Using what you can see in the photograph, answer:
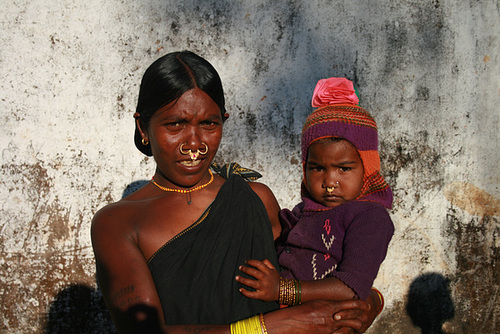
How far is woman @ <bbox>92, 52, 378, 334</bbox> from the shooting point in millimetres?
1929

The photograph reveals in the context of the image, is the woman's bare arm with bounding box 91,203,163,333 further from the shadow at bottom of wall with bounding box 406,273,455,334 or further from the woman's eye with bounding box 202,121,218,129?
the shadow at bottom of wall with bounding box 406,273,455,334

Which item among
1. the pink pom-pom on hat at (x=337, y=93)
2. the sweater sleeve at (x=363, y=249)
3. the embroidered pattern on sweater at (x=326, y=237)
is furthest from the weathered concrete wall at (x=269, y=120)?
the sweater sleeve at (x=363, y=249)

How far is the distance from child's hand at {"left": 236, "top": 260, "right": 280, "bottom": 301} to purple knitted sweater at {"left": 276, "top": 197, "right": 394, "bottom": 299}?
0.22 metres

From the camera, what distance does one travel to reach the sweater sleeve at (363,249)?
6.63 ft

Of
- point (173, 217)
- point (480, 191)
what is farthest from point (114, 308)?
point (480, 191)

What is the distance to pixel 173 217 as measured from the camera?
2160mm

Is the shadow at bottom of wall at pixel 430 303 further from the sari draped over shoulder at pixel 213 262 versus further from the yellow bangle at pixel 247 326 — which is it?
the yellow bangle at pixel 247 326

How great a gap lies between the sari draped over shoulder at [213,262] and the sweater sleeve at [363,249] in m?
0.38

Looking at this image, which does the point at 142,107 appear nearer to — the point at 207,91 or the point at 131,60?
the point at 207,91

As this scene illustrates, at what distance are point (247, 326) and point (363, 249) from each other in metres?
0.63

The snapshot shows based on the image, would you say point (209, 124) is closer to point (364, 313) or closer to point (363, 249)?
point (363, 249)

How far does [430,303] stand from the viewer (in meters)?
3.91

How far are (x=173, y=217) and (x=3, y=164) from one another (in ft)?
7.08

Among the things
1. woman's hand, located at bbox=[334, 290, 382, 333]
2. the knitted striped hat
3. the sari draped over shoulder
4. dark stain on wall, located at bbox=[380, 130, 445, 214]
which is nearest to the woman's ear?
the sari draped over shoulder
